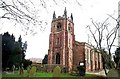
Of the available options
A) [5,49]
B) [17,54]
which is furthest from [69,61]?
[5,49]

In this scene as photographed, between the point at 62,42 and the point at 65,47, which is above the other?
the point at 62,42

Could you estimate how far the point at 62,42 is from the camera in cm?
6009

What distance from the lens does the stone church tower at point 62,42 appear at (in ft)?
194

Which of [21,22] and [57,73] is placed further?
[57,73]

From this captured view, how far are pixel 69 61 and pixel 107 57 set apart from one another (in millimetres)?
34687

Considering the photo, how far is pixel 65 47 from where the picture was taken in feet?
197

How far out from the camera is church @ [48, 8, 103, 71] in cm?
5944

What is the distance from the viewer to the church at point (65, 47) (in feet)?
195

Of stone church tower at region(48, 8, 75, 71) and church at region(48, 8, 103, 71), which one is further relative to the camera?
church at region(48, 8, 103, 71)

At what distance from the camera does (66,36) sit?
6103 cm

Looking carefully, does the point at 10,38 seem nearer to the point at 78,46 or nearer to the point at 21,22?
the point at 78,46

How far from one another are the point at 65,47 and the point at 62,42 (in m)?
1.47

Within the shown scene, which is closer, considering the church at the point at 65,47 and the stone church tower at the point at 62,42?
the stone church tower at the point at 62,42

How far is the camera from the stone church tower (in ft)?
194
